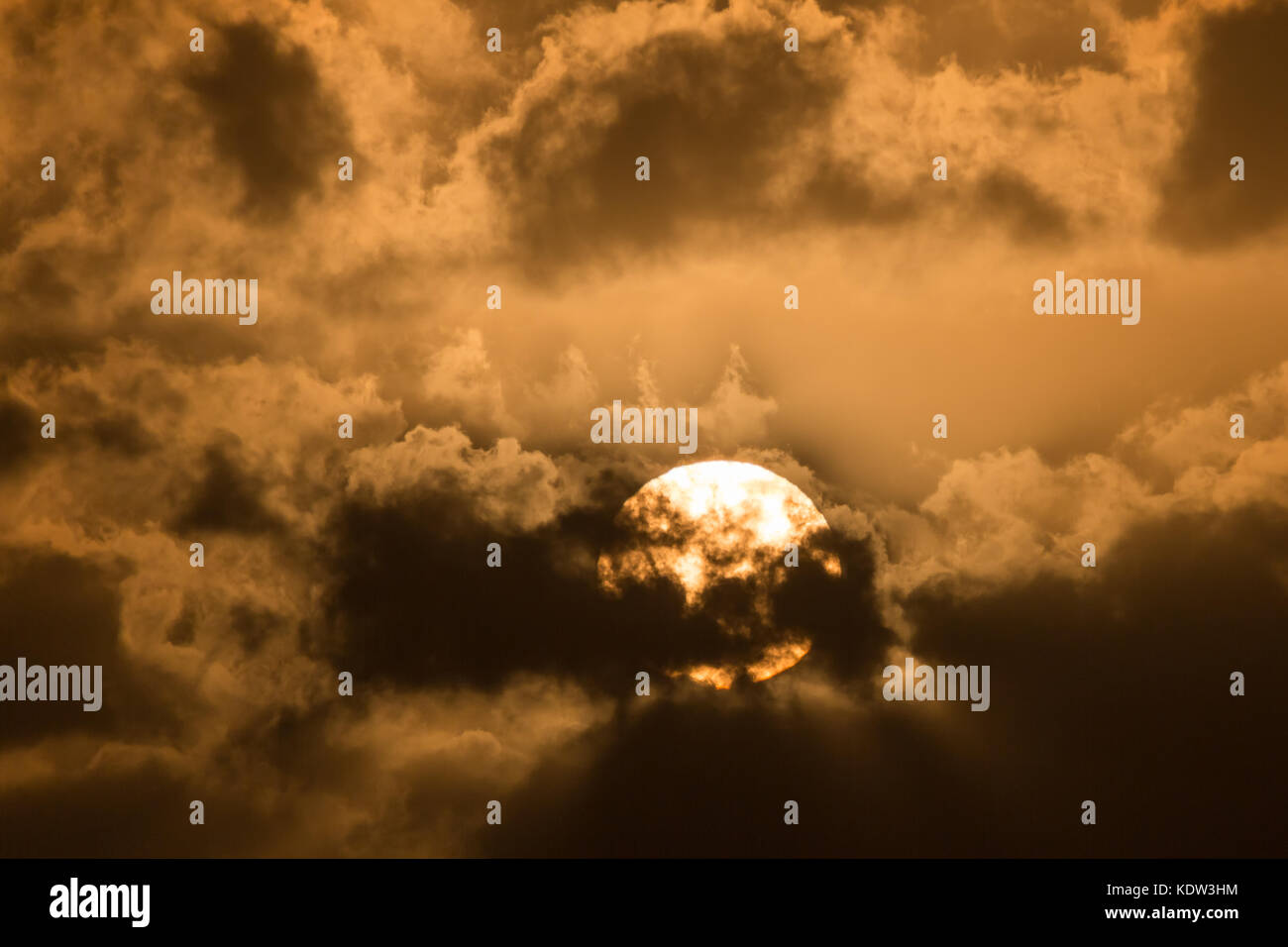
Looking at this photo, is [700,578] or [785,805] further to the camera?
[785,805]
